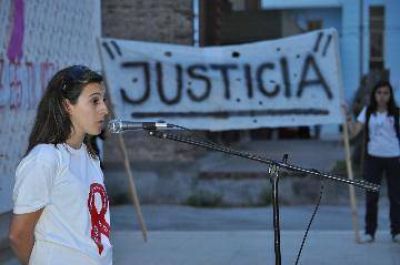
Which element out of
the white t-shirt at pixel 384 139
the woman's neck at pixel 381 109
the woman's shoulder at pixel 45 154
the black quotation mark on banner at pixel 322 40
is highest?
the black quotation mark on banner at pixel 322 40

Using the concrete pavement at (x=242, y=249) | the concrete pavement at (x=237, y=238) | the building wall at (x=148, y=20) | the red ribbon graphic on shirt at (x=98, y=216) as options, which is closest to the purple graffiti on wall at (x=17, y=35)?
the concrete pavement at (x=237, y=238)

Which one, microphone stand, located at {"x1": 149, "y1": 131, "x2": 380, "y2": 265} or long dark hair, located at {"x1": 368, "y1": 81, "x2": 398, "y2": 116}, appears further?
long dark hair, located at {"x1": 368, "y1": 81, "x2": 398, "y2": 116}

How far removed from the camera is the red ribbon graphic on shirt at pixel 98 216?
115 inches

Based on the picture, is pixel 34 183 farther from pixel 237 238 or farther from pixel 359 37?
pixel 359 37

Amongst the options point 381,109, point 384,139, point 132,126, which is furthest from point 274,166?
point 381,109

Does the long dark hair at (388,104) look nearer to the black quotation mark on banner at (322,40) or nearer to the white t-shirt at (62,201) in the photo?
the black quotation mark on banner at (322,40)

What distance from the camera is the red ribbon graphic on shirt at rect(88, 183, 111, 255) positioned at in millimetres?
2922

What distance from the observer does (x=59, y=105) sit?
293cm

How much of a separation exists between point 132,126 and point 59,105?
29cm

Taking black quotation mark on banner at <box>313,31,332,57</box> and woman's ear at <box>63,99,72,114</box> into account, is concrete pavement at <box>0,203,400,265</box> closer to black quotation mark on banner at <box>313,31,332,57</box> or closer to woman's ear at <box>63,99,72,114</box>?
black quotation mark on banner at <box>313,31,332,57</box>

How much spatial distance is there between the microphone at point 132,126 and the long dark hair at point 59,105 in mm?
169

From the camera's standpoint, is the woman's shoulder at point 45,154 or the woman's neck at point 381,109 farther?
the woman's neck at point 381,109

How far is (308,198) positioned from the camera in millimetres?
11047

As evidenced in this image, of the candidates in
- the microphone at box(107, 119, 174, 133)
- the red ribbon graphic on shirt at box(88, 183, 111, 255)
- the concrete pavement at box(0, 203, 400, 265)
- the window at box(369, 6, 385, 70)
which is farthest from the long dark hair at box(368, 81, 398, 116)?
the window at box(369, 6, 385, 70)
